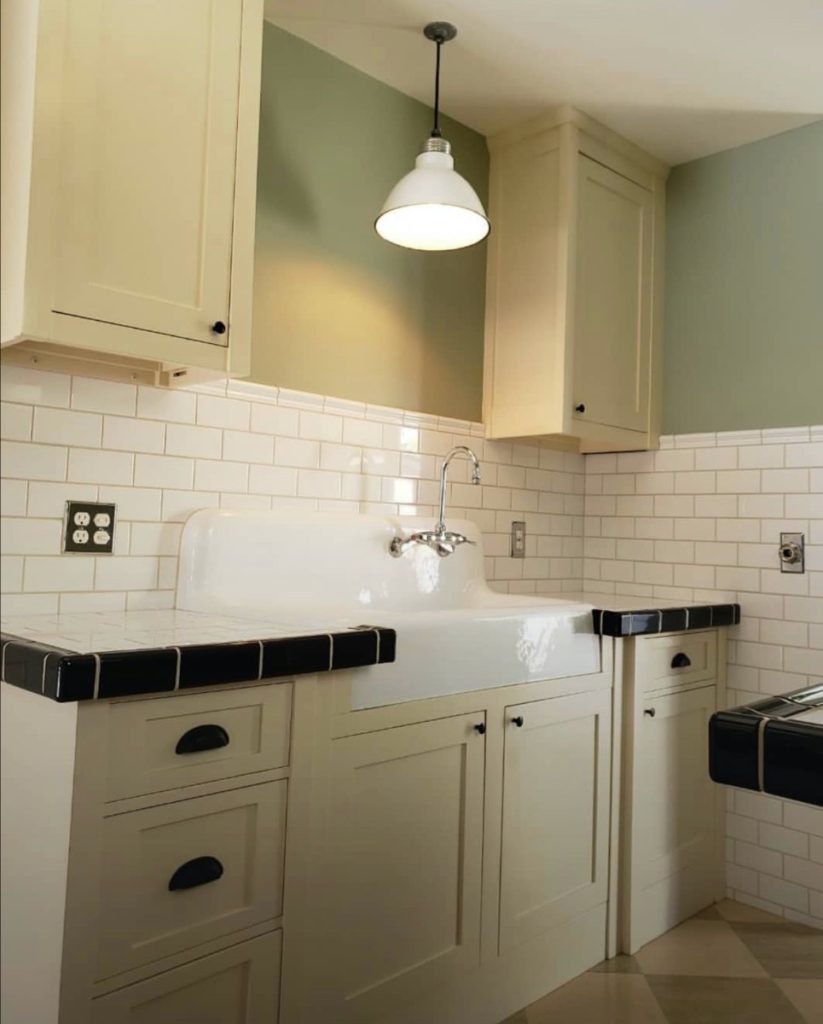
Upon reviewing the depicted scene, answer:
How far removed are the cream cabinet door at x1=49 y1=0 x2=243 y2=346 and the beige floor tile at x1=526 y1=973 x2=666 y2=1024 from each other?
177 cm

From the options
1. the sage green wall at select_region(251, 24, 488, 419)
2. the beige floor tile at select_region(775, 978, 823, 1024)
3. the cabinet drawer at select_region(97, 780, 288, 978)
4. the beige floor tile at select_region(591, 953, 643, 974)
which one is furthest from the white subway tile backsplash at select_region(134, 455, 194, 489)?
the beige floor tile at select_region(775, 978, 823, 1024)

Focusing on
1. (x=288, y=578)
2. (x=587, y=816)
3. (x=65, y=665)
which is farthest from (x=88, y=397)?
(x=587, y=816)

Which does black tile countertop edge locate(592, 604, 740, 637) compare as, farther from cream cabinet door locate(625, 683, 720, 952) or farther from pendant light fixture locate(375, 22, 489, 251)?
pendant light fixture locate(375, 22, 489, 251)

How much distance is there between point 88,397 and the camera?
6.37 ft

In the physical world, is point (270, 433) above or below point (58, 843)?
above

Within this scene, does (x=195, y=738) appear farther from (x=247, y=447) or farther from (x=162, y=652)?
(x=247, y=447)

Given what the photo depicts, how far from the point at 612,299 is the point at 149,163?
1.72 metres

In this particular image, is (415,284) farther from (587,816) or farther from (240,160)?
(587,816)

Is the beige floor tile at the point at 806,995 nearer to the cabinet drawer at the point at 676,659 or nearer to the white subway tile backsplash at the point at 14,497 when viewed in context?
the cabinet drawer at the point at 676,659

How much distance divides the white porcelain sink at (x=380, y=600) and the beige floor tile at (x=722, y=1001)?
2.74ft

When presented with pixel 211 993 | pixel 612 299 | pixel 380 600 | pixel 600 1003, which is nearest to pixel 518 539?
pixel 380 600

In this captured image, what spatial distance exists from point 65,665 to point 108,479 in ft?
2.64

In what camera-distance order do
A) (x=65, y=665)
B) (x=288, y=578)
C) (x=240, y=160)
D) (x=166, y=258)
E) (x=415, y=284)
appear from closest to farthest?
(x=65, y=665) → (x=166, y=258) → (x=240, y=160) → (x=288, y=578) → (x=415, y=284)

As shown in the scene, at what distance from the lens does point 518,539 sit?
3039mm
